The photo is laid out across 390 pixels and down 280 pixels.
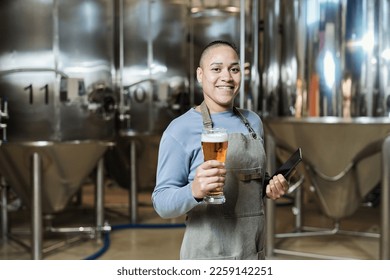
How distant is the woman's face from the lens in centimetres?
131

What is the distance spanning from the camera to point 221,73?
1304mm

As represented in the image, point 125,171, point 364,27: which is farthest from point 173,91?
point 364,27

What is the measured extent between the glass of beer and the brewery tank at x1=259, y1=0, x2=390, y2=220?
1866mm

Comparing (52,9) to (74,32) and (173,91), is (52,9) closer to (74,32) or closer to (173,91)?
(74,32)

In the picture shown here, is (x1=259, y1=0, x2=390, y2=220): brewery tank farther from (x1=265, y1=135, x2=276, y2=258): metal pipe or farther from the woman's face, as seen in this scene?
the woman's face

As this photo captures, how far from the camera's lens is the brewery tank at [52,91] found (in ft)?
10.2

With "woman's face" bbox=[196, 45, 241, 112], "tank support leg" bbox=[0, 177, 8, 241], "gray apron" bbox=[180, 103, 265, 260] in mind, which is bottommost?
"tank support leg" bbox=[0, 177, 8, 241]

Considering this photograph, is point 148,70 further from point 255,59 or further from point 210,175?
point 210,175

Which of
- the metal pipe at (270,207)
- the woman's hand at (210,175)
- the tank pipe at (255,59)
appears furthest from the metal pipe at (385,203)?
the woman's hand at (210,175)

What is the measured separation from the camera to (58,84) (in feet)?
10.5

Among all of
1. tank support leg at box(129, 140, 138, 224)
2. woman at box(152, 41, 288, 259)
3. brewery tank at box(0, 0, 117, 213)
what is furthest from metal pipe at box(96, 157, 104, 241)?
woman at box(152, 41, 288, 259)

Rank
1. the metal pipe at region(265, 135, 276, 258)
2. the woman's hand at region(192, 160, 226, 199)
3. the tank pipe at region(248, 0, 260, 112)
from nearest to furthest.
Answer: the woman's hand at region(192, 160, 226, 199) → the metal pipe at region(265, 135, 276, 258) → the tank pipe at region(248, 0, 260, 112)

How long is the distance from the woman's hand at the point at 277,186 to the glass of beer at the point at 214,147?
0.17 meters

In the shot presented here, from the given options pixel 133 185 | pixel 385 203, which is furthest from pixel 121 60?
pixel 385 203
